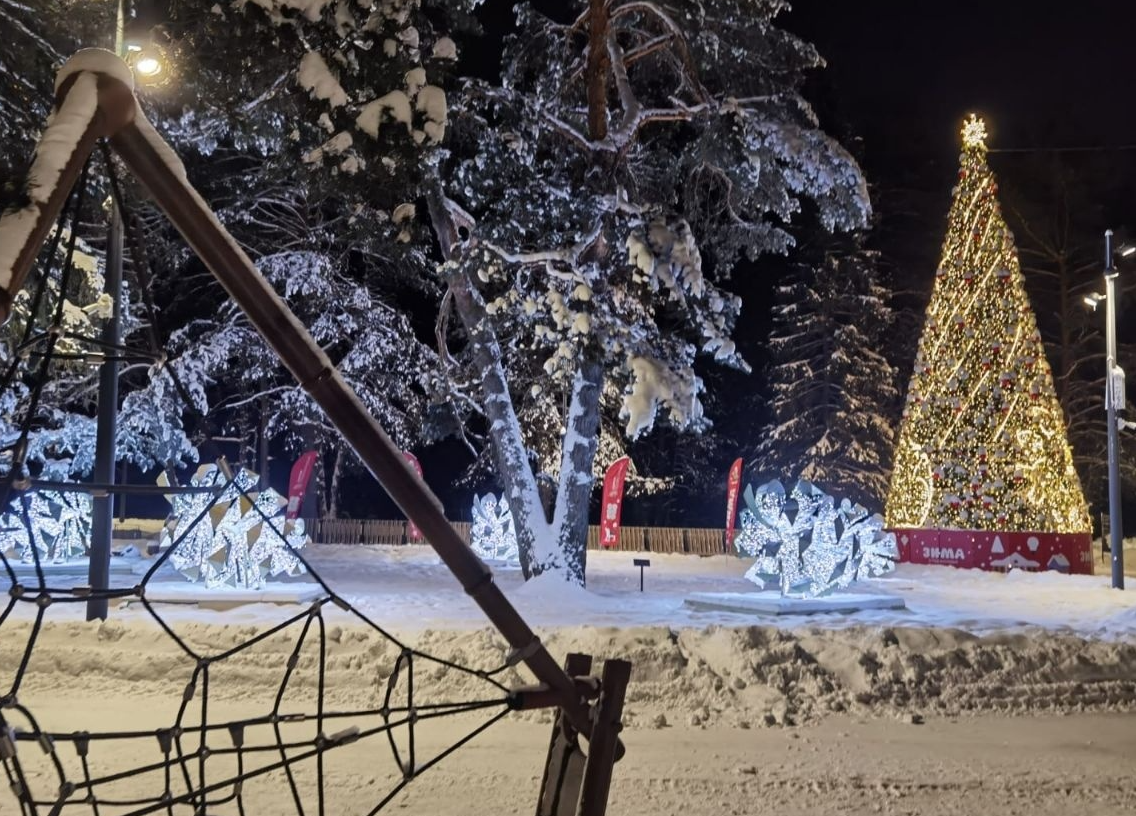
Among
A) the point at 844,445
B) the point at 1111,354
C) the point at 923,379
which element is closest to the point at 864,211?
the point at 1111,354

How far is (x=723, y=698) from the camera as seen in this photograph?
9.63 m

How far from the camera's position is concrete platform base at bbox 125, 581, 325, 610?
14016 millimetres

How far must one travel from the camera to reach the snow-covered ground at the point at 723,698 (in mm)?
7129

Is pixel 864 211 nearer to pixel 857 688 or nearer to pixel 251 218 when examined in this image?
pixel 857 688

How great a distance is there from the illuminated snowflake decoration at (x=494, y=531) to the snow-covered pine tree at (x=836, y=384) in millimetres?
15429

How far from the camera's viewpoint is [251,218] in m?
26.7

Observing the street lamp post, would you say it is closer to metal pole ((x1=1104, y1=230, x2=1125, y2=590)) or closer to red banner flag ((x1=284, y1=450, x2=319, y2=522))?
metal pole ((x1=1104, y1=230, x2=1125, y2=590))

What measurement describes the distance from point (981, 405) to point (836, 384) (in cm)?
1420

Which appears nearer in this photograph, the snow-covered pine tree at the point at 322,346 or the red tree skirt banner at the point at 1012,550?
the red tree skirt banner at the point at 1012,550

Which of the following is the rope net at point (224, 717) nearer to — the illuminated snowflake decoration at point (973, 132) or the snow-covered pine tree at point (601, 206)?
the snow-covered pine tree at point (601, 206)

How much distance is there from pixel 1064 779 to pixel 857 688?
257cm

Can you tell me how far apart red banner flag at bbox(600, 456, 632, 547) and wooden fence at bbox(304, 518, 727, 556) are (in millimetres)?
2769

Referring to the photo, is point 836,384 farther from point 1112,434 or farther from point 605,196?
point 605,196

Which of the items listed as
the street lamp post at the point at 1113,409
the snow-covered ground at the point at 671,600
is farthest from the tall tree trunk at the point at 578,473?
the street lamp post at the point at 1113,409
